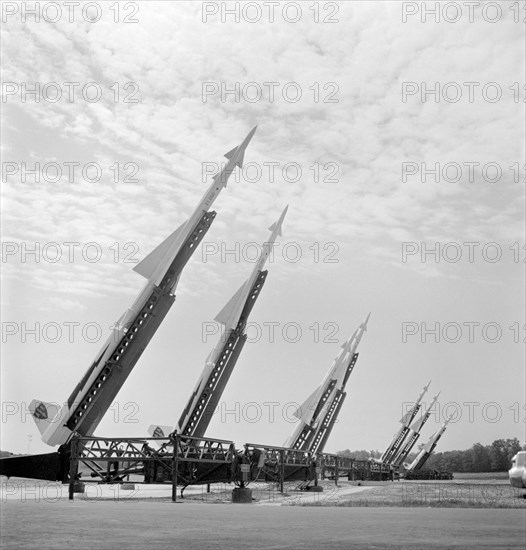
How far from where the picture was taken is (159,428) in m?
21.8

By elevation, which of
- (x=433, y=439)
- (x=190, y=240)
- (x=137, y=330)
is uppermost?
(x=190, y=240)

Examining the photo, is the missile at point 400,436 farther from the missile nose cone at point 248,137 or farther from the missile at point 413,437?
the missile nose cone at point 248,137

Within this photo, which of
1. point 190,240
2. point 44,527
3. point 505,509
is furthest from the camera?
point 190,240

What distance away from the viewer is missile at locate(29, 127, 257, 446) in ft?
61.9

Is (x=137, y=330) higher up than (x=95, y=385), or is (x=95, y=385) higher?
(x=137, y=330)

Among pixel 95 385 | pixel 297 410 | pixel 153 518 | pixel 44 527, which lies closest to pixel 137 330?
pixel 95 385

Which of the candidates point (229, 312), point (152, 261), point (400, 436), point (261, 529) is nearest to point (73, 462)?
point (152, 261)

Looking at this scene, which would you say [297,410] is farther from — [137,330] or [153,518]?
[153,518]

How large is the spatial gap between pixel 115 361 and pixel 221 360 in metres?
5.02

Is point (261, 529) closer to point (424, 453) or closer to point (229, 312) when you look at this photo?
point (229, 312)

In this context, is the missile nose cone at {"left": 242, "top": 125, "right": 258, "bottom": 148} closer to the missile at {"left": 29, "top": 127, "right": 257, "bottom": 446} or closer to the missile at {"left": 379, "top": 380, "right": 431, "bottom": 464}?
the missile at {"left": 29, "top": 127, "right": 257, "bottom": 446}

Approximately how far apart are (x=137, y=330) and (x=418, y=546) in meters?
12.4

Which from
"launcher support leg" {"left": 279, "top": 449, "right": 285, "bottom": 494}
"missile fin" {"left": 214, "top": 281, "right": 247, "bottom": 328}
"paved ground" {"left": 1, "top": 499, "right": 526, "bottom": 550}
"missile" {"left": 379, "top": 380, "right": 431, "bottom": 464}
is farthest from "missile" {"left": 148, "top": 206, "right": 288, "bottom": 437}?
"missile" {"left": 379, "top": 380, "right": 431, "bottom": 464}

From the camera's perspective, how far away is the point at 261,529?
32.4ft
